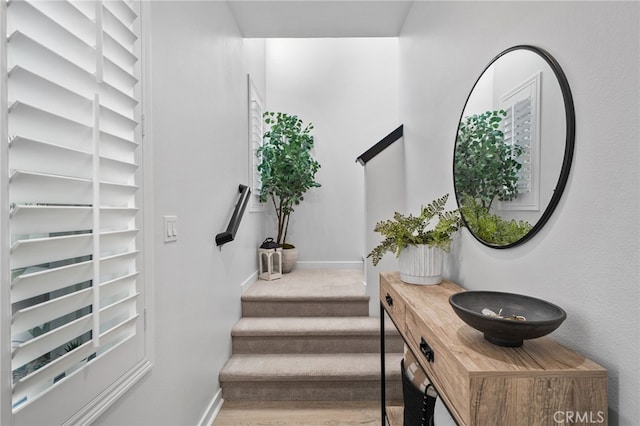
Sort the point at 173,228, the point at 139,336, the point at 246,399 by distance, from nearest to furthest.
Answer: the point at 139,336 → the point at 173,228 → the point at 246,399

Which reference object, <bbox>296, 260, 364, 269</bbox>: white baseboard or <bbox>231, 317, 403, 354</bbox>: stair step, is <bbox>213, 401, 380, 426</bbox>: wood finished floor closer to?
<bbox>231, 317, 403, 354</bbox>: stair step

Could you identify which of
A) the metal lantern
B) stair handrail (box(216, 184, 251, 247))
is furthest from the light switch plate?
the metal lantern

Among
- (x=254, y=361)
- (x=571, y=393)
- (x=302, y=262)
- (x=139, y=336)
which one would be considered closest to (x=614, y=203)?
(x=571, y=393)

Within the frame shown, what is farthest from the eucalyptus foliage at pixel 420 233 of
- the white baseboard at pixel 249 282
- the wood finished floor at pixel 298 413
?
the white baseboard at pixel 249 282

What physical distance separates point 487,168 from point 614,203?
508 mm

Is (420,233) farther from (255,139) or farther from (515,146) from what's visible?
(255,139)

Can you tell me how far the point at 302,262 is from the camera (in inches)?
146

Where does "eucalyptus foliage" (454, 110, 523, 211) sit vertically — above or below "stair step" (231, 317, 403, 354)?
above

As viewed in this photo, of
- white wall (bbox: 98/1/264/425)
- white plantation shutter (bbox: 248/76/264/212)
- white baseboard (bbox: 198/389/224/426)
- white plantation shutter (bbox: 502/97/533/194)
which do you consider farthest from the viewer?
white plantation shutter (bbox: 248/76/264/212)

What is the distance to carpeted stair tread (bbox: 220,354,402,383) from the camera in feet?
6.78

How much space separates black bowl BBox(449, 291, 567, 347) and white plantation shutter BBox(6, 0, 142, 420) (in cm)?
101

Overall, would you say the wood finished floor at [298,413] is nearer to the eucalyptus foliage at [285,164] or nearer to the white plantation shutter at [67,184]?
the white plantation shutter at [67,184]

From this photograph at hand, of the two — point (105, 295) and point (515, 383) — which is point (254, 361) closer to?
point (105, 295)
